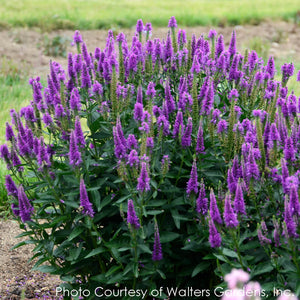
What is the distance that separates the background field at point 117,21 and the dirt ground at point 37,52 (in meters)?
0.02

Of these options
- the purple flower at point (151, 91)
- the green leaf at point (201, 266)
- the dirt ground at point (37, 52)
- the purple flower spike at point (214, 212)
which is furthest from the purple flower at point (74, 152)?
the dirt ground at point (37, 52)

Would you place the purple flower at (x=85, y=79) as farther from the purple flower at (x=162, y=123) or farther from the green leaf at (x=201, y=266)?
the green leaf at (x=201, y=266)

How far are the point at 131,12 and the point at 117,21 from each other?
110 centimetres

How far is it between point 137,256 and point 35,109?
135 centimetres

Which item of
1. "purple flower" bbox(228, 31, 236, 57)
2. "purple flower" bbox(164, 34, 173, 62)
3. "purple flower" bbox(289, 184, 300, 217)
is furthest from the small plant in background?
"purple flower" bbox(289, 184, 300, 217)

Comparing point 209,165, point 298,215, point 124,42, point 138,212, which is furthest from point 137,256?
point 124,42

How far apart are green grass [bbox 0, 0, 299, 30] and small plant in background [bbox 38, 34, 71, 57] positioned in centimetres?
78

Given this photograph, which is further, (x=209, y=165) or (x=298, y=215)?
(x=209, y=165)

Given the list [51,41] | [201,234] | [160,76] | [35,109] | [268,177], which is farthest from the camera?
[51,41]

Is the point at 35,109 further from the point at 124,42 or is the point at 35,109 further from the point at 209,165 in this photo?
the point at 209,165

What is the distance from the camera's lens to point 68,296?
3.39 meters

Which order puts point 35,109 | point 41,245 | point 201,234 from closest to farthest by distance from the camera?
1. point 201,234
2. point 41,245
3. point 35,109

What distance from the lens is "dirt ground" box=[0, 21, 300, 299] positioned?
421cm

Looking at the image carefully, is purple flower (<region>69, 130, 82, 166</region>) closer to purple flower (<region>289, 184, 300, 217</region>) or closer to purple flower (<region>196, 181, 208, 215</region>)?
purple flower (<region>196, 181, 208, 215</region>)
